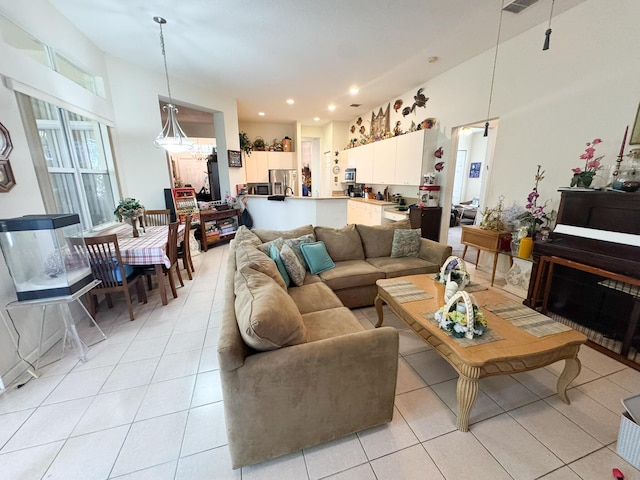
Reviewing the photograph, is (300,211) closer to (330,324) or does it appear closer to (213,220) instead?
(213,220)

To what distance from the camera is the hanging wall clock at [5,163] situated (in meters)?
1.97


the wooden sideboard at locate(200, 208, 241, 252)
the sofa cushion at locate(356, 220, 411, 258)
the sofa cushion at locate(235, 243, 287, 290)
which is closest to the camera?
the sofa cushion at locate(235, 243, 287, 290)

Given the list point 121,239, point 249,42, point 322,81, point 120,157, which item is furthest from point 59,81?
point 322,81

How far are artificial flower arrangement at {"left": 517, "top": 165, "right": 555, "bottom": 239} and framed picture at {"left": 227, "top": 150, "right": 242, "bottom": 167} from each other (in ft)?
17.4

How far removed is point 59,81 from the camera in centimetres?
268

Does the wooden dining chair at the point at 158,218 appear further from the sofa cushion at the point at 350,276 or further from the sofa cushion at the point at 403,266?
the sofa cushion at the point at 403,266

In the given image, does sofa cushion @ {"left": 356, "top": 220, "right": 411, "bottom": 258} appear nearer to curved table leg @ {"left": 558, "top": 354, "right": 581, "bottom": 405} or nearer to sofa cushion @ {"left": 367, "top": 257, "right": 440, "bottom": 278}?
sofa cushion @ {"left": 367, "top": 257, "right": 440, "bottom": 278}

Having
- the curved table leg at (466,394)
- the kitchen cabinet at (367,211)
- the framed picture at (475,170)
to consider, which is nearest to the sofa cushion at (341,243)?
the curved table leg at (466,394)

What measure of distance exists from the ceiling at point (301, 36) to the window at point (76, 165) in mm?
1120

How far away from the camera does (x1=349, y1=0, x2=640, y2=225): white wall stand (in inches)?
93.4

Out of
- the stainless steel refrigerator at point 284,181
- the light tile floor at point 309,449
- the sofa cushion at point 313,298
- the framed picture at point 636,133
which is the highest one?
the framed picture at point 636,133

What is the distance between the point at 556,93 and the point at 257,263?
3.73 meters

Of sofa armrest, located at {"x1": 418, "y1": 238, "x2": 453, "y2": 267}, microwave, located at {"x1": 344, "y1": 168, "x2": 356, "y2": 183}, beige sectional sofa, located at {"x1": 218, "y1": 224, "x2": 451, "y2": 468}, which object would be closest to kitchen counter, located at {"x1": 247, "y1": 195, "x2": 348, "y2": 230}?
sofa armrest, located at {"x1": 418, "y1": 238, "x2": 453, "y2": 267}

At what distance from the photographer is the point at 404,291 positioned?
2.26m
